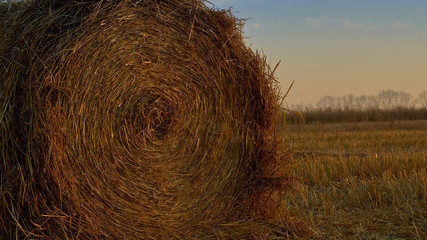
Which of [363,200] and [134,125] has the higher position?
[134,125]

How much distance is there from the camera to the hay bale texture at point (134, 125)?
10.0ft

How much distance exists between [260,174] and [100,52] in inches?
73.2

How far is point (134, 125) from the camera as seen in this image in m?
3.51

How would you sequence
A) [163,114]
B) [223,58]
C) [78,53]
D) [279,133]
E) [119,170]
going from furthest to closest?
[279,133], [223,58], [163,114], [119,170], [78,53]

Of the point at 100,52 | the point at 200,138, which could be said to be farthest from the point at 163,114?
the point at 100,52

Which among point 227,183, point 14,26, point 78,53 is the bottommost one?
point 227,183

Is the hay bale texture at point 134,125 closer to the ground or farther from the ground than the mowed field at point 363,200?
farther from the ground

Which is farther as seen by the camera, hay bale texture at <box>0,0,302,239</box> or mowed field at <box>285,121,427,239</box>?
mowed field at <box>285,121,427,239</box>

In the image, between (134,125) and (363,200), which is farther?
(363,200)

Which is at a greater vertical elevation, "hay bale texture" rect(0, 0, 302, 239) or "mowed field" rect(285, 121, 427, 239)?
"hay bale texture" rect(0, 0, 302, 239)

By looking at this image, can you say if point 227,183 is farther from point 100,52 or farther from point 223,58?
point 100,52

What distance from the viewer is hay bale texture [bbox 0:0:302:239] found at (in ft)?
10.0

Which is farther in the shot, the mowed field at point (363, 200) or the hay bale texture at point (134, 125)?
the mowed field at point (363, 200)

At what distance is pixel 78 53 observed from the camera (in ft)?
10.4
